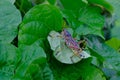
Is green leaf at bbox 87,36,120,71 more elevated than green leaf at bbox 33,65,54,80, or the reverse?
green leaf at bbox 33,65,54,80

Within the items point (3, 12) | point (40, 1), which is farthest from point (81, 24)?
point (3, 12)

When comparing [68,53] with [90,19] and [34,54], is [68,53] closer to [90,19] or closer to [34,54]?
[34,54]

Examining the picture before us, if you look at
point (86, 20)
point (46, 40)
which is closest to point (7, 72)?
point (46, 40)

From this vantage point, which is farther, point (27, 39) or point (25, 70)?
point (27, 39)

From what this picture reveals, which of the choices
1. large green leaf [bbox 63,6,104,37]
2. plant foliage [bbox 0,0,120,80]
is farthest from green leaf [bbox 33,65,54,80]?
large green leaf [bbox 63,6,104,37]

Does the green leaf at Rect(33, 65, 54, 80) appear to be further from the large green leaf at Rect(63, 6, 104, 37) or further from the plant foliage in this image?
the large green leaf at Rect(63, 6, 104, 37)
